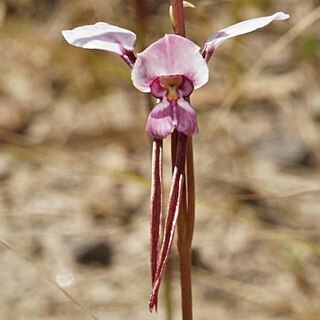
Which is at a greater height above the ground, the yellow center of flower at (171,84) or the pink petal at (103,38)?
the pink petal at (103,38)

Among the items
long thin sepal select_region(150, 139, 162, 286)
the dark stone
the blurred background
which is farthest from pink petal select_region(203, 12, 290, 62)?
the dark stone

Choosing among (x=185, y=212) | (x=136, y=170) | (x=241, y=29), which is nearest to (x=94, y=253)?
(x=136, y=170)

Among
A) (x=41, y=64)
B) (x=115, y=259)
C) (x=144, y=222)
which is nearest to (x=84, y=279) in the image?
(x=115, y=259)

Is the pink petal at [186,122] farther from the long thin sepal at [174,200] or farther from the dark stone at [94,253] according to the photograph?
the dark stone at [94,253]

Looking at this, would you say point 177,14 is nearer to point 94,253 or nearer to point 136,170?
point 94,253

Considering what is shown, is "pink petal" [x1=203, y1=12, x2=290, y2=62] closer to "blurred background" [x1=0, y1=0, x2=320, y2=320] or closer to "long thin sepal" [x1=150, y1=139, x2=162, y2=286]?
"long thin sepal" [x1=150, y1=139, x2=162, y2=286]

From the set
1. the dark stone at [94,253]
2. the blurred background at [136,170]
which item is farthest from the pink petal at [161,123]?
the dark stone at [94,253]

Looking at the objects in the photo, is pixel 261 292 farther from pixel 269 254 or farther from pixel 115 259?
pixel 115 259
